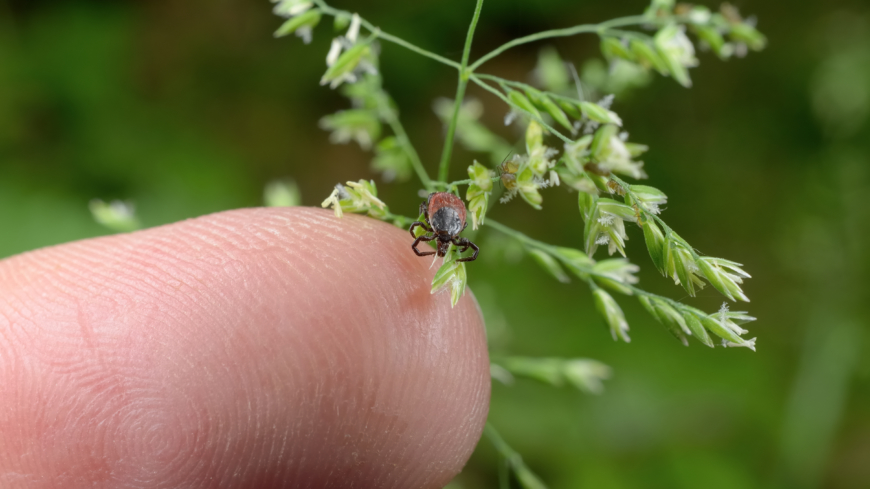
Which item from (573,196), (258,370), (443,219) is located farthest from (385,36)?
(573,196)

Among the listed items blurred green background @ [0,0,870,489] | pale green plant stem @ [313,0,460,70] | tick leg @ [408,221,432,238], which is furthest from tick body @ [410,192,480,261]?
blurred green background @ [0,0,870,489]

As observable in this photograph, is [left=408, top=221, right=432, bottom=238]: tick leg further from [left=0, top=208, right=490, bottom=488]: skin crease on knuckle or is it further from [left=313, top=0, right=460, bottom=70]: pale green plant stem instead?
[left=313, top=0, right=460, bottom=70]: pale green plant stem

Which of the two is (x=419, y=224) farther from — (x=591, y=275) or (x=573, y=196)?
(x=573, y=196)

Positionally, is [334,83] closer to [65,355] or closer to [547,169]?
[547,169]

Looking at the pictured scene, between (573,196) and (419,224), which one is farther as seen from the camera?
(573,196)

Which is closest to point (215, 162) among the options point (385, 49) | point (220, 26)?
point (220, 26)

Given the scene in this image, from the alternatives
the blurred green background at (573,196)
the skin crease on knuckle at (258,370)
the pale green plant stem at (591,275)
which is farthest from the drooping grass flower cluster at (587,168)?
the blurred green background at (573,196)
